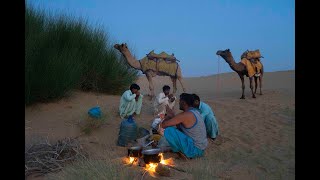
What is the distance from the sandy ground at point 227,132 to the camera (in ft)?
20.3

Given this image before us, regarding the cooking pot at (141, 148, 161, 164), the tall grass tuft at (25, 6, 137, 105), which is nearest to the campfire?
the cooking pot at (141, 148, 161, 164)

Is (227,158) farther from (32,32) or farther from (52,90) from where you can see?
(32,32)

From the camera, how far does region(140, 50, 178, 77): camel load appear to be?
531 inches

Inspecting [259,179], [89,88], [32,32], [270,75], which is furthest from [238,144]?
[270,75]

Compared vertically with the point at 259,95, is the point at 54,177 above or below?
below

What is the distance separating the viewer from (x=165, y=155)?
266 inches

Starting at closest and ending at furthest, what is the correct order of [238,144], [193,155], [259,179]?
[259,179], [193,155], [238,144]

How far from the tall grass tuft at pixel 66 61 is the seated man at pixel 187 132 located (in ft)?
17.5

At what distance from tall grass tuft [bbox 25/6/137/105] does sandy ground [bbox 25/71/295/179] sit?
18.8 inches

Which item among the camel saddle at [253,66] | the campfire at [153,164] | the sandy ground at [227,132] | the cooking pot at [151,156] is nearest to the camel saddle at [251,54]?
the camel saddle at [253,66]
